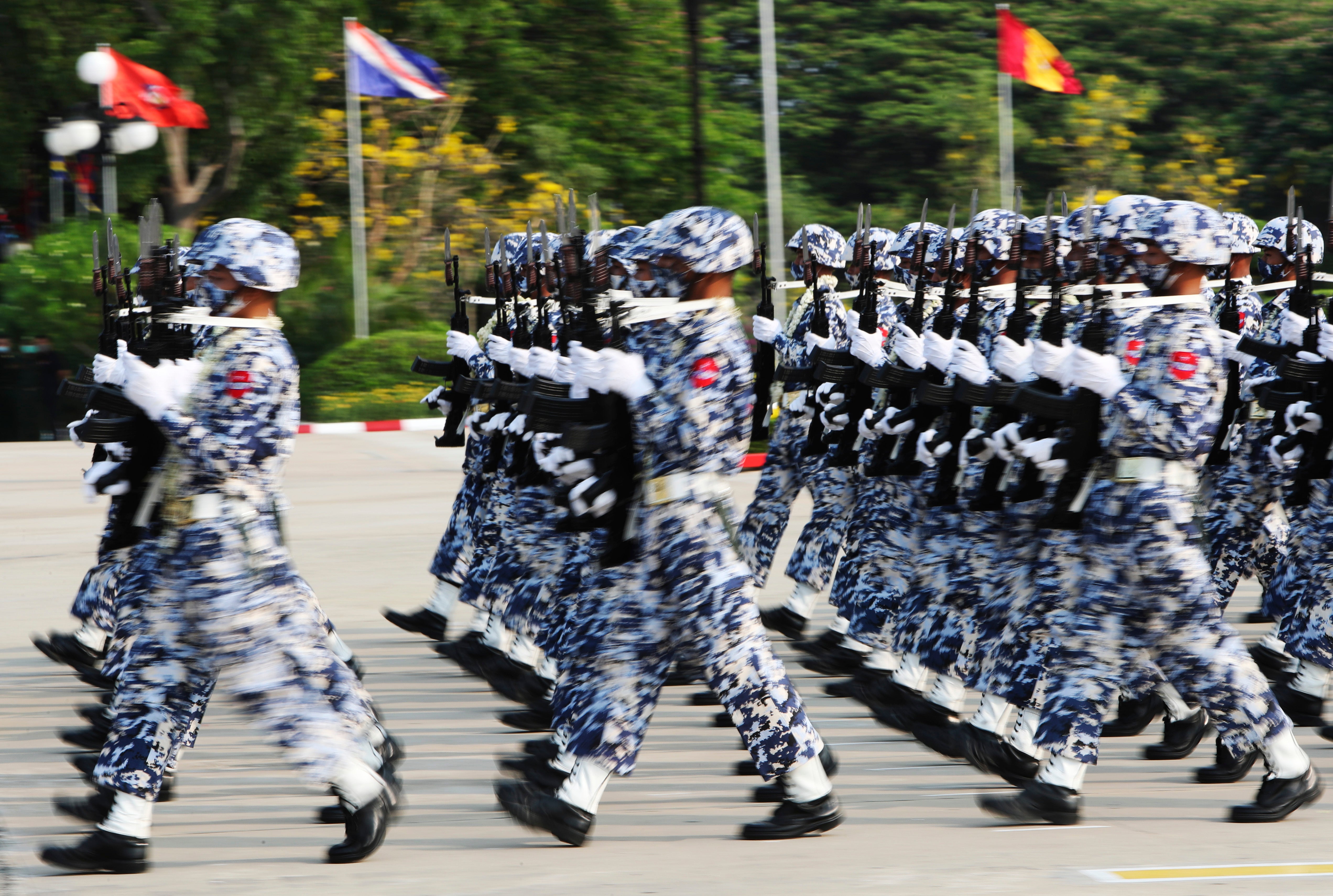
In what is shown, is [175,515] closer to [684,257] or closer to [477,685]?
[684,257]

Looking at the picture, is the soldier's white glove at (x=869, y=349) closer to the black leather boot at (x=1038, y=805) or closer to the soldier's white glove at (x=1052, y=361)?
the soldier's white glove at (x=1052, y=361)

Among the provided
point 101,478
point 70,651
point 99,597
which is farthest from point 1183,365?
point 70,651

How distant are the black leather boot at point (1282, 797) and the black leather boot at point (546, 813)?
204 cm

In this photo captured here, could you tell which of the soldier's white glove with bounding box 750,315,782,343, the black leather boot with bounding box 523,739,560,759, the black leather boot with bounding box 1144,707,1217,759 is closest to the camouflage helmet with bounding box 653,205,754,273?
the black leather boot with bounding box 523,739,560,759

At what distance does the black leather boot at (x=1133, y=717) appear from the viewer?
21.8 ft

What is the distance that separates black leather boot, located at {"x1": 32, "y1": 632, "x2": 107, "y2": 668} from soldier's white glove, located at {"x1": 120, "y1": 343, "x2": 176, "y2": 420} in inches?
126

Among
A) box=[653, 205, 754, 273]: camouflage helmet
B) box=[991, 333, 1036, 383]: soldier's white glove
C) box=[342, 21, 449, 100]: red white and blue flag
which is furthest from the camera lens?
box=[342, 21, 449, 100]: red white and blue flag

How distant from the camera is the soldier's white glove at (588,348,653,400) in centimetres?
A: 493

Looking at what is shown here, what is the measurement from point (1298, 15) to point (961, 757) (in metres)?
31.0

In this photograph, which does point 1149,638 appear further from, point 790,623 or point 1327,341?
point 790,623

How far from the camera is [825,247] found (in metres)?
8.21

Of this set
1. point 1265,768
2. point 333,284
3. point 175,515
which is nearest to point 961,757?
point 1265,768

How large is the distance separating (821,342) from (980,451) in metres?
1.78

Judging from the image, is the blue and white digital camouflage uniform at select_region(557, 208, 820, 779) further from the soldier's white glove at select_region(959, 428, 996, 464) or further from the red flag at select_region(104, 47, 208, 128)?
the red flag at select_region(104, 47, 208, 128)
